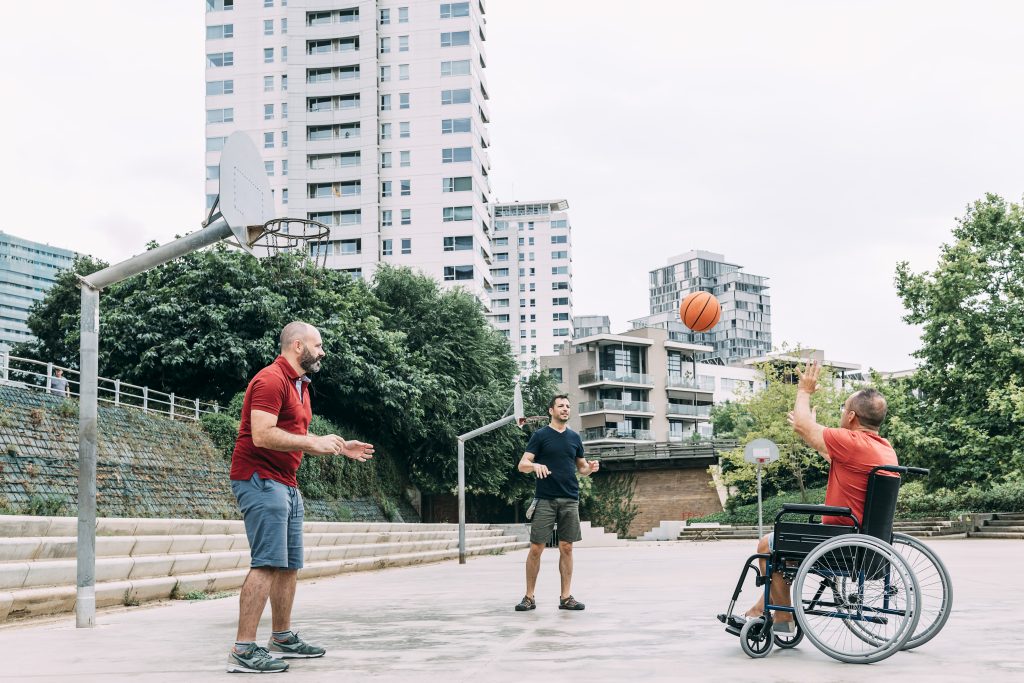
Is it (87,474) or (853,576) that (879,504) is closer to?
(853,576)

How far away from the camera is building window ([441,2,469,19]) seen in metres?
76.8

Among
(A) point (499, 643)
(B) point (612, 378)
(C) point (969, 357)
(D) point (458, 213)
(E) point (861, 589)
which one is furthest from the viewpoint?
(B) point (612, 378)

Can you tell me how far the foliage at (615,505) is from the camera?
58.0 meters

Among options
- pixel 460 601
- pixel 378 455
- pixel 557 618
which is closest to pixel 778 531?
pixel 557 618

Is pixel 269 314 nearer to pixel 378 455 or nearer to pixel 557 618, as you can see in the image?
pixel 378 455

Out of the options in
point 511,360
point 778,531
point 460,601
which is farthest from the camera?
point 511,360

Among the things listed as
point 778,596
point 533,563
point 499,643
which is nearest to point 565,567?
point 533,563

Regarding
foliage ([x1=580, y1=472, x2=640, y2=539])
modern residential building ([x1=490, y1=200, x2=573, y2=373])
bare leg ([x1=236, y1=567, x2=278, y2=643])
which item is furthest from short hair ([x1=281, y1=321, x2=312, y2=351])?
modern residential building ([x1=490, y1=200, x2=573, y2=373])

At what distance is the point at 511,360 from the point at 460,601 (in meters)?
36.1

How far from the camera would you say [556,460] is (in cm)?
926

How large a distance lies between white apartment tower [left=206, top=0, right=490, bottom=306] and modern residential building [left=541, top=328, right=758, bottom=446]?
11918mm

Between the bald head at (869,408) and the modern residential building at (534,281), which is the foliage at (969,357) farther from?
the modern residential building at (534,281)

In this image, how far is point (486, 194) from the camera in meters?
80.9

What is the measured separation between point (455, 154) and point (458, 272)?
29.1 feet
